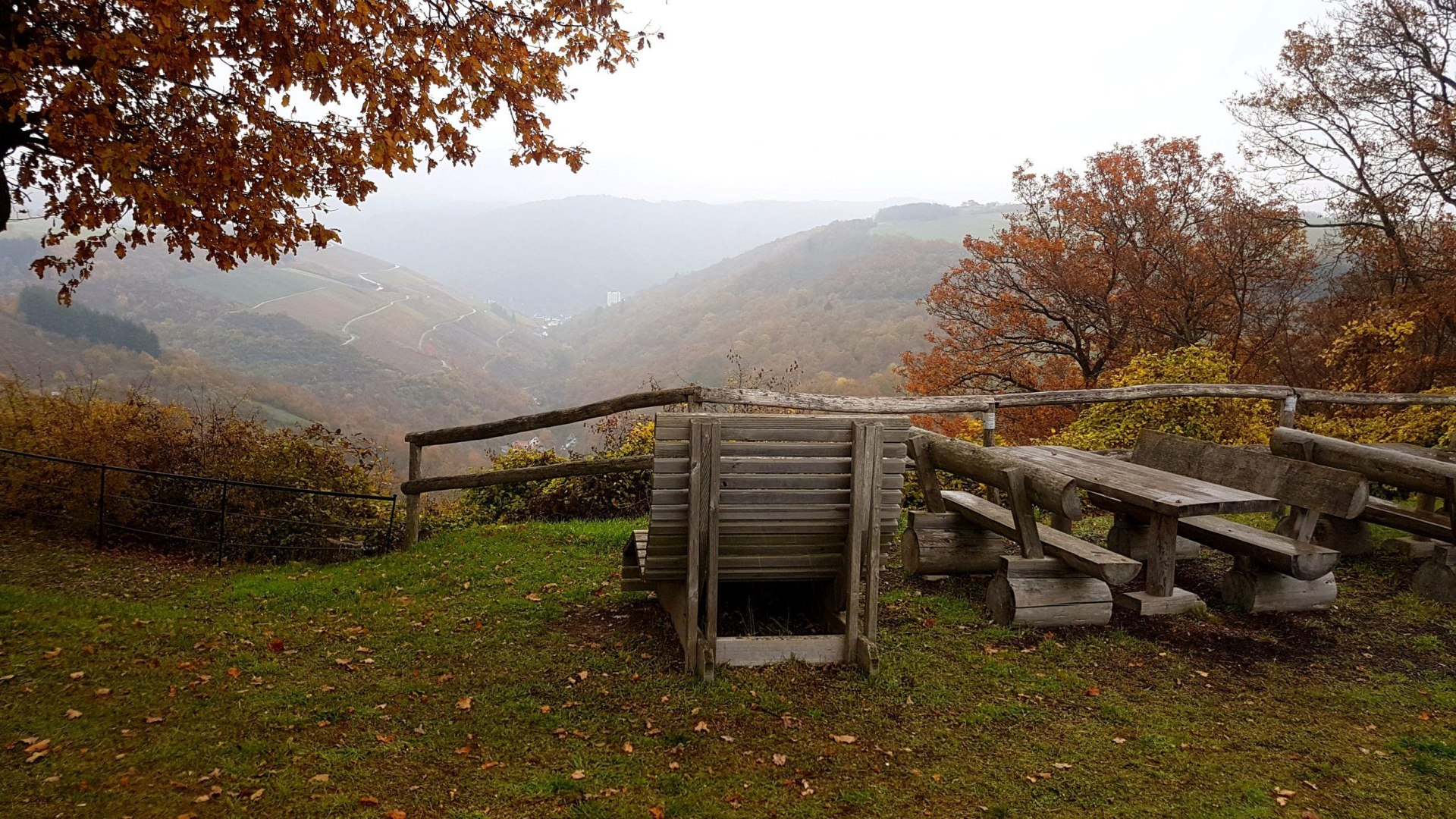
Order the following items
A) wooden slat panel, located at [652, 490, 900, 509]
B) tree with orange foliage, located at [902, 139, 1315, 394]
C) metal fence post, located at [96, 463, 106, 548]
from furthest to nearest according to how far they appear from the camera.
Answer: tree with orange foliage, located at [902, 139, 1315, 394] → metal fence post, located at [96, 463, 106, 548] → wooden slat panel, located at [652, 490, 900, 509]

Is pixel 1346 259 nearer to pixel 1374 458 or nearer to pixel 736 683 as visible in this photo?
pixel 1374 458

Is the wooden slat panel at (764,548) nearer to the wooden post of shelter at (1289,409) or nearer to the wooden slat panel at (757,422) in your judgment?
the wooden slat panel at (757,422)

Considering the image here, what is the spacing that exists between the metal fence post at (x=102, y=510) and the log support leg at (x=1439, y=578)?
11026mm

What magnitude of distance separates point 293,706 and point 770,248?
10474cm

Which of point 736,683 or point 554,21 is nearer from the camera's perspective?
point 736,683

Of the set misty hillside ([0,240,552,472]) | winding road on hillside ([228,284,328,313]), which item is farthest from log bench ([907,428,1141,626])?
winding road on hillside ([228,284,328,313])

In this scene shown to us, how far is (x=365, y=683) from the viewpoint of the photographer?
14.1 ft

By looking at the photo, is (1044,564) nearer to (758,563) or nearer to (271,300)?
(758,563)

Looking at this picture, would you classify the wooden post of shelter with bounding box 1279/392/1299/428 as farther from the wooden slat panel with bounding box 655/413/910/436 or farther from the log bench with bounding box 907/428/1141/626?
the wooden slat panel with bounding box 655/413/910/436

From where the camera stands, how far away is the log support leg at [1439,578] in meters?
5.70

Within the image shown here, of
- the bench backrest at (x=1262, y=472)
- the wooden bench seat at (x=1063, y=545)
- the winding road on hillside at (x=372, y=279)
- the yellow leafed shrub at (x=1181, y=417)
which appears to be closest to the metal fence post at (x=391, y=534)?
the wooden bench seat at (x=1063, y=545)

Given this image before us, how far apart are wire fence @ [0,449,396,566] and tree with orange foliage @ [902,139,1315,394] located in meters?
14.6

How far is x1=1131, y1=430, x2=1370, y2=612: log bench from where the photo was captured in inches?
204

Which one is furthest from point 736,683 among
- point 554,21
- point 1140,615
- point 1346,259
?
point 1346,259
